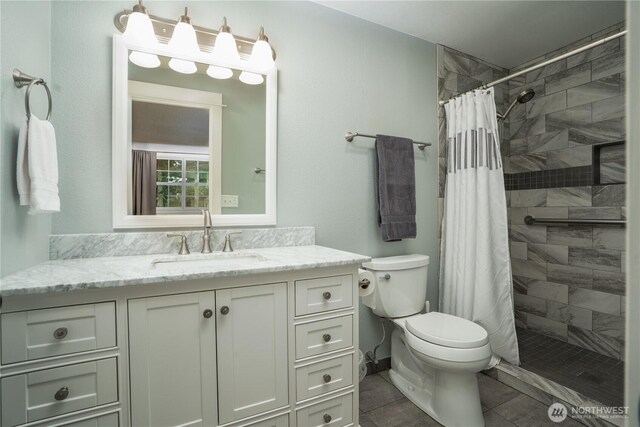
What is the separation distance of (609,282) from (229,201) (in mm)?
2654

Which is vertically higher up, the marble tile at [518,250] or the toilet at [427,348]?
the marble tile at [518,250]

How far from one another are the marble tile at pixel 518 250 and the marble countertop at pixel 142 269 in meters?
2.04

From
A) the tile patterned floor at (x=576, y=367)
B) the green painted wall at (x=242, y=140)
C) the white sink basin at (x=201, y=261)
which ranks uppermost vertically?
the green painted wall at (x=242, y=140)

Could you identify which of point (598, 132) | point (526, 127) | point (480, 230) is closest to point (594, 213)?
point (598, 132)

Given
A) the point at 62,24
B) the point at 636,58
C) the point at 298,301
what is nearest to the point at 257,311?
the point at 298,301

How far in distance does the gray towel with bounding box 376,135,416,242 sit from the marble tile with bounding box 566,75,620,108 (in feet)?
4.72

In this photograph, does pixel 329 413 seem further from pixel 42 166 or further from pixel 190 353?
pixel 42 166

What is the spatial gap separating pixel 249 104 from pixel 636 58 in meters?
1.55

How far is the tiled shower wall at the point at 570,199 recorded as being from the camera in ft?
6.84

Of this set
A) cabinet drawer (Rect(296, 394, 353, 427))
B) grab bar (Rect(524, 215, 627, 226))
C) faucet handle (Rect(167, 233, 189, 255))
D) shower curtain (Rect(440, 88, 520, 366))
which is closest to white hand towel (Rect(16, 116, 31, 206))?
faucet handle (Rect(167, 233, 189, 255))

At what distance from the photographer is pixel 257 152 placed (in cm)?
166

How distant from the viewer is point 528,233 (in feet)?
8.52

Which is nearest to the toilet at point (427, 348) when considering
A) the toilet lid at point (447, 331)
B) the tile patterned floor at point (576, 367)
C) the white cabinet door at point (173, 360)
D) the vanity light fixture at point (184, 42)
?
the toilet lid at point (447, 331)

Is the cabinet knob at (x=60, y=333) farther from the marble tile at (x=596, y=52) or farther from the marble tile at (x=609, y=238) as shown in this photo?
the marble tile at (x=596, y=52)
